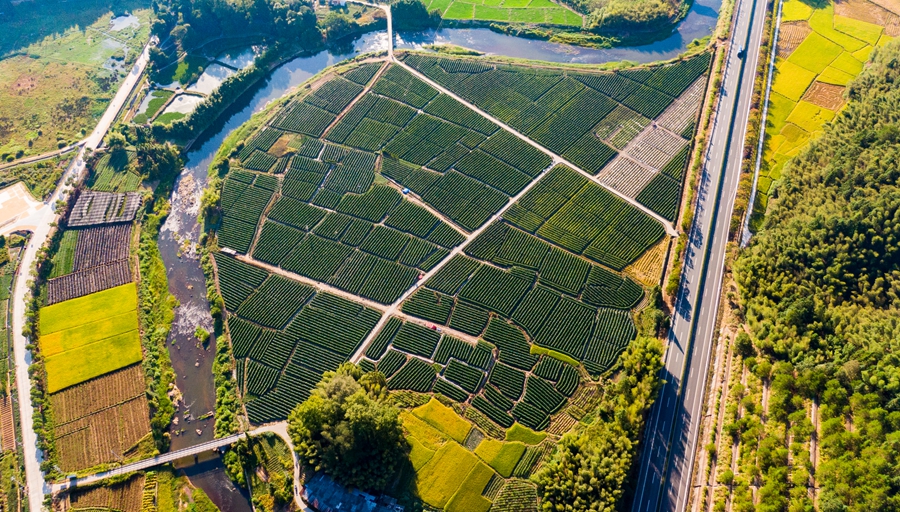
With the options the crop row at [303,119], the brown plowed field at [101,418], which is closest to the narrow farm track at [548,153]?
the crop row at [303,119]

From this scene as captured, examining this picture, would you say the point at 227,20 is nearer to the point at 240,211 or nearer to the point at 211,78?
the point at 211,78

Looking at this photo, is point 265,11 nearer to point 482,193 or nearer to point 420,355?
point 482,193

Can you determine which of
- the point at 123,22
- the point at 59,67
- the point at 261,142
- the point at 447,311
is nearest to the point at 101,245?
the point at 261,142

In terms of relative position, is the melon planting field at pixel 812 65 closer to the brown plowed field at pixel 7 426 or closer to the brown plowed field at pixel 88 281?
the brown plowed field at pixel 88 281

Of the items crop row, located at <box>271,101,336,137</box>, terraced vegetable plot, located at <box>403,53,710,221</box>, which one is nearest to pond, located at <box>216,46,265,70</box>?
crop row, located at <box>271,101,336,137</box>

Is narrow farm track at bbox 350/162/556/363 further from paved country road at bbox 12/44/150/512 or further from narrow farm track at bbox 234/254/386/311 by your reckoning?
paved country road at bbox 12/44/150/512
